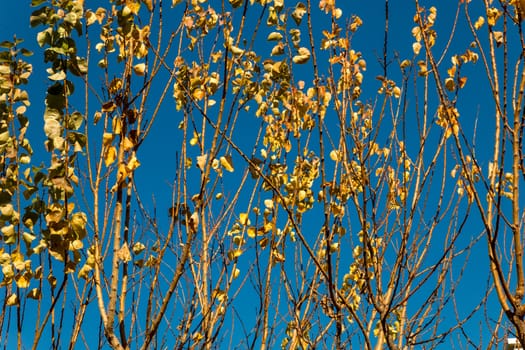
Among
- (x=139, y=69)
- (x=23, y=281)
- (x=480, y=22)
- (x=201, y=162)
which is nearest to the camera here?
(x=201, y=162)

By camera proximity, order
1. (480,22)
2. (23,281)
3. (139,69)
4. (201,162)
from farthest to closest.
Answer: (480,22) < (23,281) < (139,69) < (201,162)

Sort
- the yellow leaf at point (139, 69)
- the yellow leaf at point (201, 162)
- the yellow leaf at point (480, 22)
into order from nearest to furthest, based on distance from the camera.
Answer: the yellow leaf at point (201, 162) → the yellow leaf at point (139, 69) → the yellow leaf at point (480, 22)

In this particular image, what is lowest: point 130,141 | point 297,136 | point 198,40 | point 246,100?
point 130,141

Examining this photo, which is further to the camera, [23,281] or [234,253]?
[234,253]

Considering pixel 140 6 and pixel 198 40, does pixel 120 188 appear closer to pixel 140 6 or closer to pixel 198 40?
pixel 140 6

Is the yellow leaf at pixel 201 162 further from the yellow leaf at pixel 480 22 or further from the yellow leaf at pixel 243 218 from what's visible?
the yellow leaf at pixel 480 22

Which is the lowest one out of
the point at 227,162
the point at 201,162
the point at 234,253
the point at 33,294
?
the point at 33,294

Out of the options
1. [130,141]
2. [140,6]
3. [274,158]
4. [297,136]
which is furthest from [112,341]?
[274,158]

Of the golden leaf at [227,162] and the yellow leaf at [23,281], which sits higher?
the golden leaf at [227,162]

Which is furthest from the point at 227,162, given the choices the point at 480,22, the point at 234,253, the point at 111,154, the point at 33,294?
the point at 480,22

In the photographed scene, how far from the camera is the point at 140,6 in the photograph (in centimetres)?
190

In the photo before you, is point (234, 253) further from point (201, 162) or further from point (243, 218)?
point (201, 162)

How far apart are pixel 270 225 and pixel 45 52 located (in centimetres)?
131

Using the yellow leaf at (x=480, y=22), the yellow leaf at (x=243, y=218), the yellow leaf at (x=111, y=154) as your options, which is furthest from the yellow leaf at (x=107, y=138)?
the yellow leaf at (x=480, y=22)
